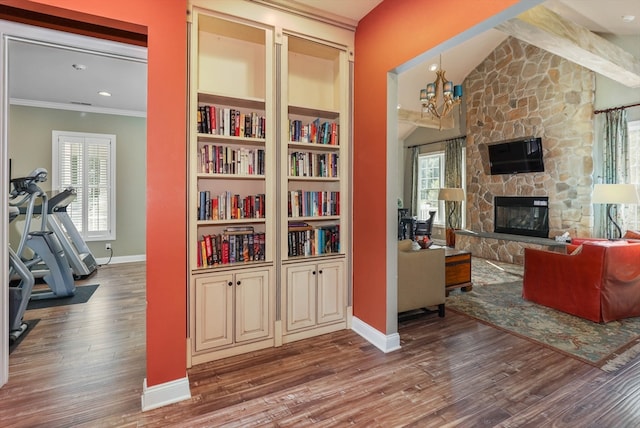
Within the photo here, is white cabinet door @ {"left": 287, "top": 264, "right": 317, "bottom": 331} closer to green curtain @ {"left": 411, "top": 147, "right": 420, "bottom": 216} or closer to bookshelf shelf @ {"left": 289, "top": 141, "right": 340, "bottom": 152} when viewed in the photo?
bookshelf shelf @ {"left": 289, "top": 141, "right": 340, "bottom": 152}

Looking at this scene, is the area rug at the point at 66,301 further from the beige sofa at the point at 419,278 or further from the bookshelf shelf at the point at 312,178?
the beige sofa at the point at 419,278

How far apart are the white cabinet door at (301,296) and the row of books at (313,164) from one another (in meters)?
0.86

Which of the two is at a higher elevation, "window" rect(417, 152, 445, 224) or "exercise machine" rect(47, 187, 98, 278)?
"window" rect(417, 152, 445, 224)

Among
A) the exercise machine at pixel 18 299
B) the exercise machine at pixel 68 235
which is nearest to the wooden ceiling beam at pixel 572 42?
the exercise machine at pixel 18 299

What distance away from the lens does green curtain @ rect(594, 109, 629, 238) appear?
4820 mm

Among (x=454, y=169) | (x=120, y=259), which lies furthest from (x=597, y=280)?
(x=120, y=259)

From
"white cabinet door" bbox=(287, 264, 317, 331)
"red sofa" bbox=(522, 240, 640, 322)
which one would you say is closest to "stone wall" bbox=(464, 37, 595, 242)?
"red sofa" bbox=(522, 240, 640, 322)

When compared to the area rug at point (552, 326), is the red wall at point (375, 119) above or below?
above

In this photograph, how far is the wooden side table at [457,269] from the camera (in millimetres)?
3957

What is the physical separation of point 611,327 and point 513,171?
3.79 m

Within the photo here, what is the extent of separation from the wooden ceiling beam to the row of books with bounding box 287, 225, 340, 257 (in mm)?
2912

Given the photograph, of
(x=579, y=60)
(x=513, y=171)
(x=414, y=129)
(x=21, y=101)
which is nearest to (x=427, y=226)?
(x=513, y=171)

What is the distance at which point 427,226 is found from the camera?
7.18 metres

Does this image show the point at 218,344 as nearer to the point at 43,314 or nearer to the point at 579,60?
the point at 43,314
